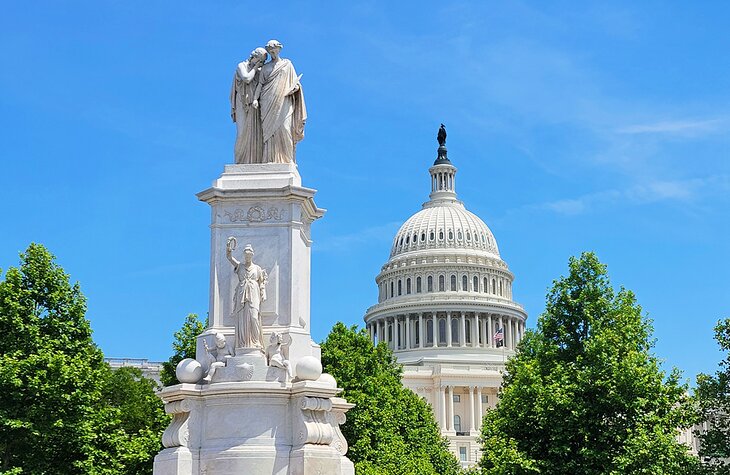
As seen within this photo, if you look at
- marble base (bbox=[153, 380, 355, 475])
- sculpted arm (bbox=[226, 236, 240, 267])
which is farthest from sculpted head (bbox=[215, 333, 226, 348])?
sculpted arm (bbox=[226, 236, 240, 267])

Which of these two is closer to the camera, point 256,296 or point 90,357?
point 256,296

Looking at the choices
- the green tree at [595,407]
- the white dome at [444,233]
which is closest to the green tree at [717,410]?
the green tree at [595,407]

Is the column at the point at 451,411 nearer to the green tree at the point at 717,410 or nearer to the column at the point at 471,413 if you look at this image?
the column at the point at 471,413

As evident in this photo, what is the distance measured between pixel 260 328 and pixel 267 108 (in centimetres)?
473

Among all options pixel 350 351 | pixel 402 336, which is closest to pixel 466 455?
pixel 402 336

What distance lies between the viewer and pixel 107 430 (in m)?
41.0

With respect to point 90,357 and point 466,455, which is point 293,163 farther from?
point 466,455

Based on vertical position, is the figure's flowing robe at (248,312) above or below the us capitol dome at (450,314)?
below

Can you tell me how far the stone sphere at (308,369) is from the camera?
2064 cm

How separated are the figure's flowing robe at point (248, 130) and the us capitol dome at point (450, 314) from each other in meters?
142

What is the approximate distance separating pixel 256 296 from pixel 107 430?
868 inches

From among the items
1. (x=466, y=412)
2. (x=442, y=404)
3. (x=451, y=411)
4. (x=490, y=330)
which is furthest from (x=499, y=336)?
(x=451, y=411)

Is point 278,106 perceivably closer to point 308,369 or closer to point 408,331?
point 308,369

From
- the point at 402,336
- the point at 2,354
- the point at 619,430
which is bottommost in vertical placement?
the point at 619,430
